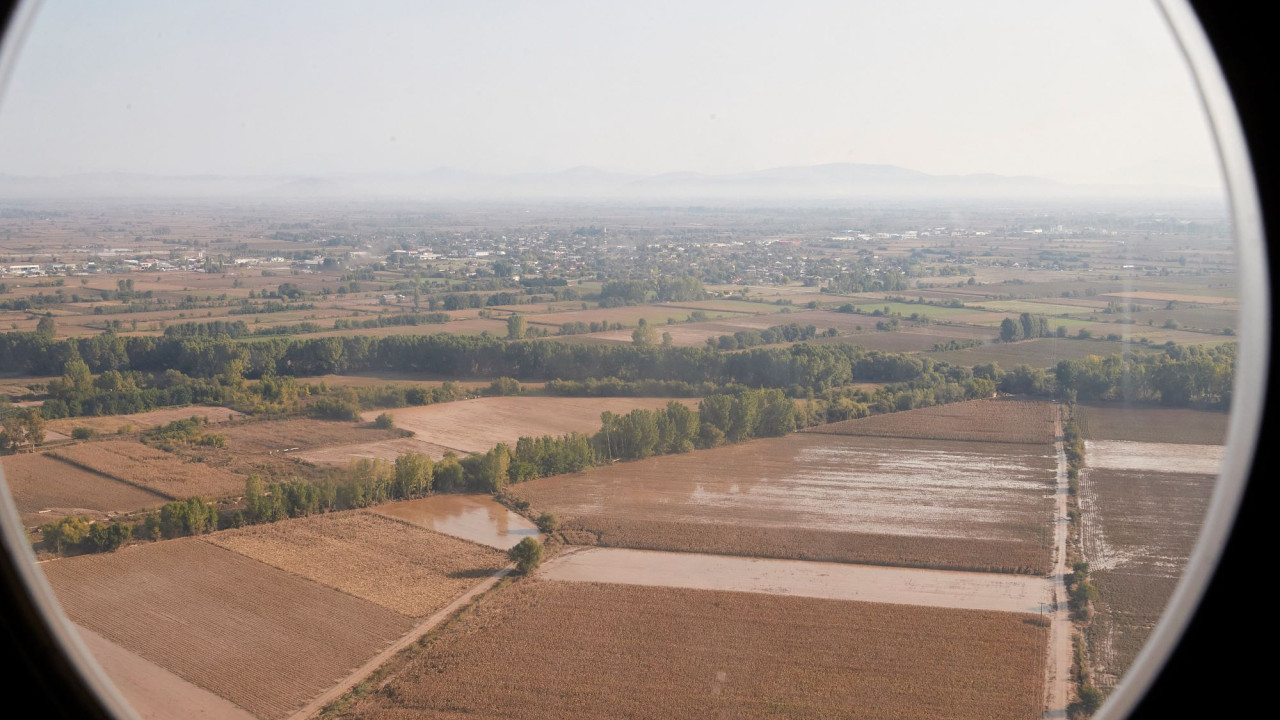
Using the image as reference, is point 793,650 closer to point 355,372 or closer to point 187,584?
point 187,584

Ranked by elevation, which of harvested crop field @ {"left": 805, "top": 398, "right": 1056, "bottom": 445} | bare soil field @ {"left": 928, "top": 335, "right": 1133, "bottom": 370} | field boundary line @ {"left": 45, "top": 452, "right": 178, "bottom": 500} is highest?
bare soil field @ {"left": 928, "top": 335, "right": 1133, "bottom": 370}

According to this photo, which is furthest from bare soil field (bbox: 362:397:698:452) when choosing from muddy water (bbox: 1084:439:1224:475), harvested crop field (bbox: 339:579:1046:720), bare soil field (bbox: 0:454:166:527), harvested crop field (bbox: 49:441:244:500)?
muddy water (bbox: 1084:439:1224:475)

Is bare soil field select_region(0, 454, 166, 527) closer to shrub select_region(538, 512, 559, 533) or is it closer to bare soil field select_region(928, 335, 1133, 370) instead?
shrub select_region(538, 512, 559, 533)

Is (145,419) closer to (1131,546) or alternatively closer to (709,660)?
(709,660)

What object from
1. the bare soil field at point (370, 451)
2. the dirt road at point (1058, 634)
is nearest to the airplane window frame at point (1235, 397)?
the dirt road at point (1058, 634)

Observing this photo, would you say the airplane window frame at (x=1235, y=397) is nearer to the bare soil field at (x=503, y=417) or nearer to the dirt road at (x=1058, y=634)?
the dirt road at (x=1058, y=634)

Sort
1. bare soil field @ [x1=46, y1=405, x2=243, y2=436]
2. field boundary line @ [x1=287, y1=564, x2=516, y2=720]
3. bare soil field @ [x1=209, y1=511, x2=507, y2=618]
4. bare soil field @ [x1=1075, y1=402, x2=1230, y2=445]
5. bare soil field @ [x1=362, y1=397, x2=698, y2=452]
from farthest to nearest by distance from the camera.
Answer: bare soil field @ [x1=46, y1=405, x2=243, y2=436], bare soil field @ [x1=362, y1=397, x2=698, y2=452], bare soil field @ [x1=1075, y1=402, x2=1230, y2=445], bare soil field @ [x1=209, y1=511, x2=507, y2=618], field boundary line @ [x1=287, y1=564, x2=516, y2=720]
